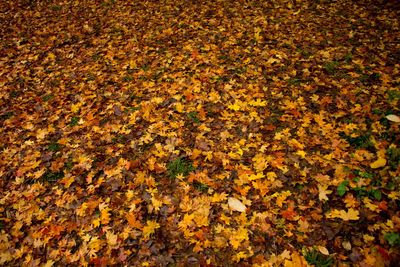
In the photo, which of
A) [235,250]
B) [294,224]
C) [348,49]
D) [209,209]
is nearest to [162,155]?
[209,209]

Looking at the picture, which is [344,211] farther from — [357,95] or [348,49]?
[348,49]

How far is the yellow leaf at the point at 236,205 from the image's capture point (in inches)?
126

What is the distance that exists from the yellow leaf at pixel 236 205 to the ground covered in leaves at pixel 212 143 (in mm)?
11

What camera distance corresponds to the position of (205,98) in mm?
4570

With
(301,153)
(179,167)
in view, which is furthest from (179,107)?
(301,153)

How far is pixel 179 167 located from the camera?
146 inches

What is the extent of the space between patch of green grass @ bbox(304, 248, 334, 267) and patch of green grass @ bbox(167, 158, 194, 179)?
64.5 inches

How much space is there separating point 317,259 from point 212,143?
1859 mm

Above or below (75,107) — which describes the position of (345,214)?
below

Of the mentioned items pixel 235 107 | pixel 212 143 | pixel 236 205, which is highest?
pixel 235 107

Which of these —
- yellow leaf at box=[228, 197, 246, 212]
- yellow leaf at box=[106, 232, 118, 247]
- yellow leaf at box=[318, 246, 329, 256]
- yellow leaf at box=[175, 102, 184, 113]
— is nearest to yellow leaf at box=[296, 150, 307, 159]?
yellow leaf at box=[228, 197, 246, 212]

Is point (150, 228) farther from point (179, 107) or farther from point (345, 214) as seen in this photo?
point (345, 214)

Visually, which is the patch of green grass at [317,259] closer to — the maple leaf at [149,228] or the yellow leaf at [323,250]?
the yellow leaf at [323,250]

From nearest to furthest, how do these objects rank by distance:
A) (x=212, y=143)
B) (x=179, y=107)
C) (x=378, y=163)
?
(x=378, y=163)
(x=212, y=143)
(x=179, y=107)
